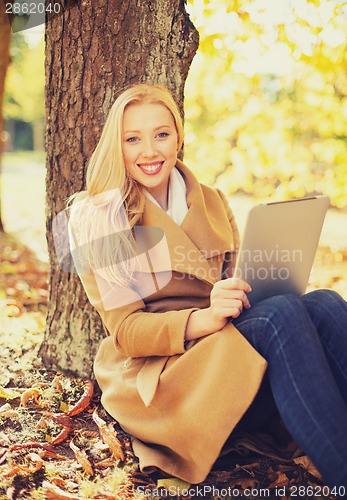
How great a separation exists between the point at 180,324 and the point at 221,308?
6.2 inches

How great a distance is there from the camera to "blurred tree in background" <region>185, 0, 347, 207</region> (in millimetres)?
3262

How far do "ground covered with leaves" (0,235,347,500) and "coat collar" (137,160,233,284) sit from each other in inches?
26.8

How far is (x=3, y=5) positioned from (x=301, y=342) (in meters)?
4.42

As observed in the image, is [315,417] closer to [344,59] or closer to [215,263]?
[215,263]

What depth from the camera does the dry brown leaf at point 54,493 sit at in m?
1.94

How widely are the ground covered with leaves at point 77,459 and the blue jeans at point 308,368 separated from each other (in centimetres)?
22

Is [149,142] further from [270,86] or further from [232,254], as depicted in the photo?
[270,86]

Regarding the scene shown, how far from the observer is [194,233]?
2.31 m

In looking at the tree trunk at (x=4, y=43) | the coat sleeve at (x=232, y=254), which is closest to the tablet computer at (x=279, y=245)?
the coat sleeve at (x=232, y=254)

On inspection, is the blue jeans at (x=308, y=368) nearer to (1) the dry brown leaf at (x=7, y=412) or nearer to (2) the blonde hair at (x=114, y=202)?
(2) the blonde hair at (x=114, y=202)

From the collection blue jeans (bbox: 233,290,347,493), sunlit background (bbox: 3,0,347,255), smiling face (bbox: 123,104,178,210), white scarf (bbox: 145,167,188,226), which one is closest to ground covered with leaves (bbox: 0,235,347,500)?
blue jeans (bbox: 233,290,347,493)

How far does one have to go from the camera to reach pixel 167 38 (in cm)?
252

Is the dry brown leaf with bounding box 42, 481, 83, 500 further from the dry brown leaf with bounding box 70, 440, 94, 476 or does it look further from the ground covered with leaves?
the dry brown leaf with bounding box 70, 440, 94, 476

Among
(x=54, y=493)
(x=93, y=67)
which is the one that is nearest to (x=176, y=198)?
(x=93, y=67)
